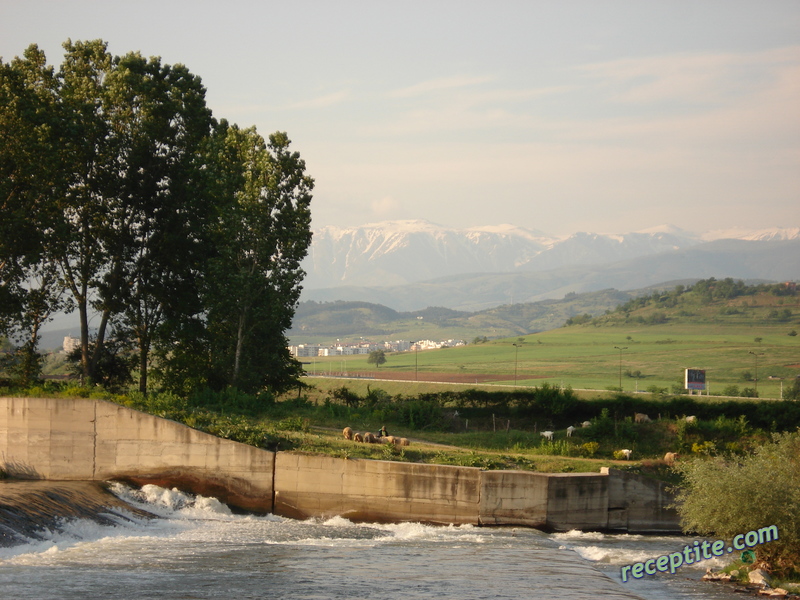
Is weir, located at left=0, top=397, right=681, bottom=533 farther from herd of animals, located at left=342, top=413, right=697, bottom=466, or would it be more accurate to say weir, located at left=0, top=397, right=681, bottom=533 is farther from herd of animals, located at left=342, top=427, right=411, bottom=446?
herd of animals, located at left=342, top=427, right=411, bottom=446

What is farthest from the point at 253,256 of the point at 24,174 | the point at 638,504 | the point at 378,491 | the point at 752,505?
the point at 752,505

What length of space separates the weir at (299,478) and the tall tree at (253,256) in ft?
44.7

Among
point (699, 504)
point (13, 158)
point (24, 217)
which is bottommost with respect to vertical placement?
point (699, 504)

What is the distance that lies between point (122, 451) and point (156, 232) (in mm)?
18605

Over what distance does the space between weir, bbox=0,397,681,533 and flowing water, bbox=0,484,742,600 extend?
79 cm

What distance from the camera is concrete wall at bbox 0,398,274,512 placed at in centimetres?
3459

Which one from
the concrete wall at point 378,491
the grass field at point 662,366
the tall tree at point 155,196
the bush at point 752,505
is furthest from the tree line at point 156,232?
the grass field at point 662,366

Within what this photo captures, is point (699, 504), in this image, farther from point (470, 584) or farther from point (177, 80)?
point (177, 80)

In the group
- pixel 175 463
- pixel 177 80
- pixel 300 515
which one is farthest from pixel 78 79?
pixel 300 515

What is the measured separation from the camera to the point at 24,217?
43.1 metres

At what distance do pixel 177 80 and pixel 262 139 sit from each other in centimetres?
625

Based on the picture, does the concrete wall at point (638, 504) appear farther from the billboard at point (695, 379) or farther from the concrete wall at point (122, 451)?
the billboard at point (695, 379)

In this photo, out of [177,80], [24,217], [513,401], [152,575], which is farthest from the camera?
[513,401]

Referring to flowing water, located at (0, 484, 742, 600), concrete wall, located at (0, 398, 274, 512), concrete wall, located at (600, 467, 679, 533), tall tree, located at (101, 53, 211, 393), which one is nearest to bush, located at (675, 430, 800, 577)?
flowing water, located at (0, 484, 742, 600)
